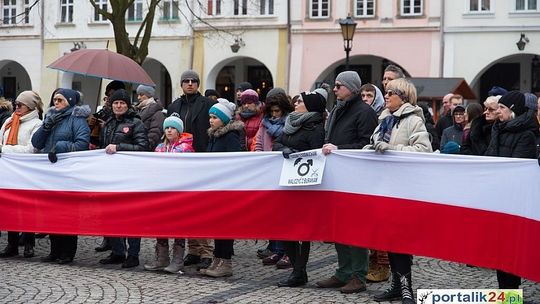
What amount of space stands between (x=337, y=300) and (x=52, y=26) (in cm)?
3553

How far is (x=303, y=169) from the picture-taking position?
9.84 metres

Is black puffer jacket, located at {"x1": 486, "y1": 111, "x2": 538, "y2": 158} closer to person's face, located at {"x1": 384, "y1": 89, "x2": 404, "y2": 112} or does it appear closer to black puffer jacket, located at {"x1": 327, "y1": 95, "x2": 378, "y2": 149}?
person's face, located at {"x1": 384, "y1": 89, "x2": 404, "y2": 112}

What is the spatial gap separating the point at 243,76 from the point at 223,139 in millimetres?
31876

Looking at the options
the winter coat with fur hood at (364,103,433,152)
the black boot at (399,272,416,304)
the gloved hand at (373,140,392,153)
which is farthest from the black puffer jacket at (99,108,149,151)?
the black boot at (399,272,416,304)

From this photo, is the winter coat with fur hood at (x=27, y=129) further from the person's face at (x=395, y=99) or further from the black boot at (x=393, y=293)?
the black boot at (x=393, y=293)

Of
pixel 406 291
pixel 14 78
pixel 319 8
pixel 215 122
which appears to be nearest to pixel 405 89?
pixel 406 291

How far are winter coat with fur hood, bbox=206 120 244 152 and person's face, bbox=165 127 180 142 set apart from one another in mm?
414

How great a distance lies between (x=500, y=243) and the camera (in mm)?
8617

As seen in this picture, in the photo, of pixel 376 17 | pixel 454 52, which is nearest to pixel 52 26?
pixel 376 17

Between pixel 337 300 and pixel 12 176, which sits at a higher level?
pixel 12 176

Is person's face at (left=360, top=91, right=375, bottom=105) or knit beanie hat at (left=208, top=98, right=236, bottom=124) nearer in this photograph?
knit beanie hat at (left=208, top=98, right=236, bottom=124)

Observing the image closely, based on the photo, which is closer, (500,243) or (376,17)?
(500,243)

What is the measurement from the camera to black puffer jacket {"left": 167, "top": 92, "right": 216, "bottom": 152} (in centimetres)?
1188

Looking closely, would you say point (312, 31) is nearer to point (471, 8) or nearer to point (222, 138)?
point (471, 8)
